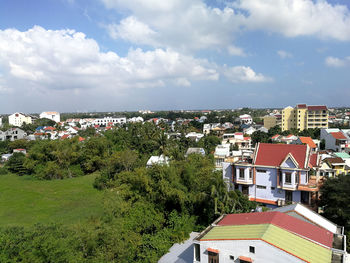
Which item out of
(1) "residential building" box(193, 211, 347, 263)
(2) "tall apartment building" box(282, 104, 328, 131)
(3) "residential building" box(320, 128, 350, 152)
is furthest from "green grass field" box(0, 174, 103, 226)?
(2) "tall apartment building" box(282, 104, 328, 131)

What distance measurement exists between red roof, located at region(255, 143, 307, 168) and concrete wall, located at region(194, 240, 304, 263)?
1236 centimetres

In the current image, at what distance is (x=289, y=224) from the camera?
1281cm

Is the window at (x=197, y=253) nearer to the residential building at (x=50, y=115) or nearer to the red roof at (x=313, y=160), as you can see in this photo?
the red roof at (x=313, y=160)

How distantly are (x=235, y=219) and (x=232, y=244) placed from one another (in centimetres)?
A: 271

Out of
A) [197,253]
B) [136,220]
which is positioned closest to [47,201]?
[136,220]

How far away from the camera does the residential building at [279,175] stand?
21261mm

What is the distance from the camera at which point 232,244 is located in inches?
460

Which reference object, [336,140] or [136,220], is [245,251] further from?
[336,140]

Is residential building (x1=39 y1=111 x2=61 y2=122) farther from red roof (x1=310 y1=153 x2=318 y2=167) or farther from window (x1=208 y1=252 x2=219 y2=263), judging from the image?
window (x1=208 y1=252 x2=219 y2=263)

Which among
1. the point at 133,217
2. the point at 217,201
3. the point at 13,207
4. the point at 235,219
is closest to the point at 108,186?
the point at 13,207

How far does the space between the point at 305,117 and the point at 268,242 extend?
241 ft

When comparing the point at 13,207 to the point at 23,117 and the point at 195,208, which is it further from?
the point at 23,117

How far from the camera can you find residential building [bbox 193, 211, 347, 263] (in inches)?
424

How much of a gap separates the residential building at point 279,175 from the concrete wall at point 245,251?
11.6m
